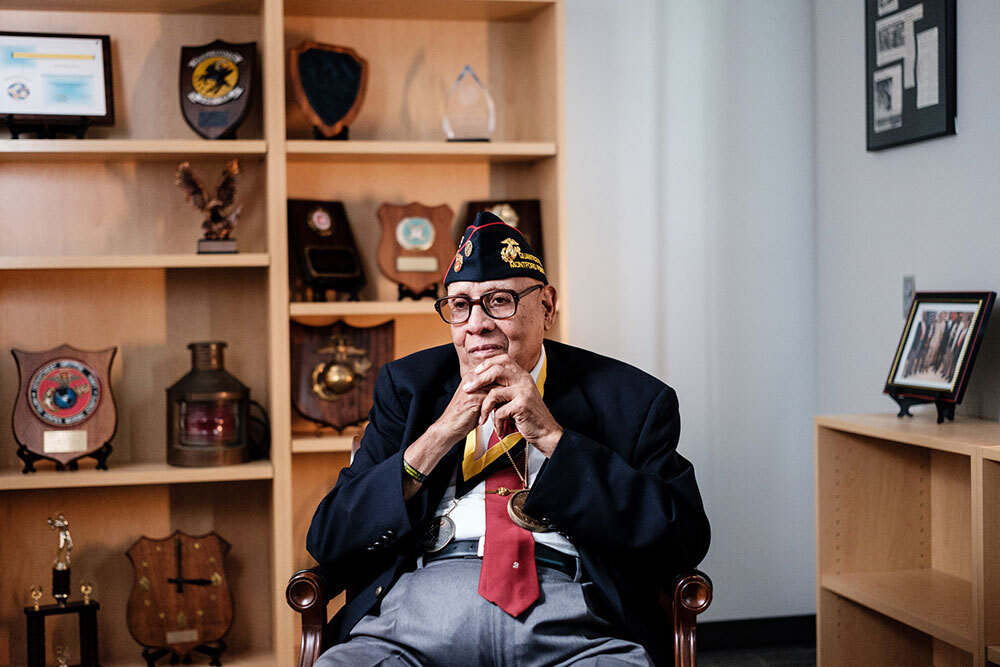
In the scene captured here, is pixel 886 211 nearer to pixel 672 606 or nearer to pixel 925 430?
pixel 925 430

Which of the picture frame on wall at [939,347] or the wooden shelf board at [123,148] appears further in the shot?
the wooden shelf board at [123,148]

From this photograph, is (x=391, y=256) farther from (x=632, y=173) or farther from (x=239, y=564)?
(x=239, y=564)

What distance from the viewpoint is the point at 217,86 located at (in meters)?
3.03

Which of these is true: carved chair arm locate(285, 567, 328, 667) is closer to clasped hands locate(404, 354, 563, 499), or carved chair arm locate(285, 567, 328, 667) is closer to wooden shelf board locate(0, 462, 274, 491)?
clasped hands locate(404, 354, 563, 499)

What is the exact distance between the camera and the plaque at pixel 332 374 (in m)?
3.15

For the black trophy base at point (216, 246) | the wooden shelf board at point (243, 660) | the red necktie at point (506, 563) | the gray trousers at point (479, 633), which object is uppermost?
the black trophy base at point (216, 246)

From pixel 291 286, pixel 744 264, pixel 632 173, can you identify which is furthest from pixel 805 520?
pixel 291 286

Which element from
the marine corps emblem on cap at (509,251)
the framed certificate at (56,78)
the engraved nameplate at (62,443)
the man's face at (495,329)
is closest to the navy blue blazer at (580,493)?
the man's face at (495,329)

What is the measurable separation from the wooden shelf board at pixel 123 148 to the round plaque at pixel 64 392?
60cm

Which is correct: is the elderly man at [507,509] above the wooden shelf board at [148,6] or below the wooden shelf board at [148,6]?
below

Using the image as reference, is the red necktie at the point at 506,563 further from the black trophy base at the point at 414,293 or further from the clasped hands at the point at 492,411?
the black trophy base at the point at 414,293

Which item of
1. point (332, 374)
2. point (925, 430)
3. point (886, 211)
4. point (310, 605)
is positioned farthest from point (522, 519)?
point (886, 211)

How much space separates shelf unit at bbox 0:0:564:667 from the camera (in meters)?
3.05

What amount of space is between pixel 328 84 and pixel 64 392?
1182mm
